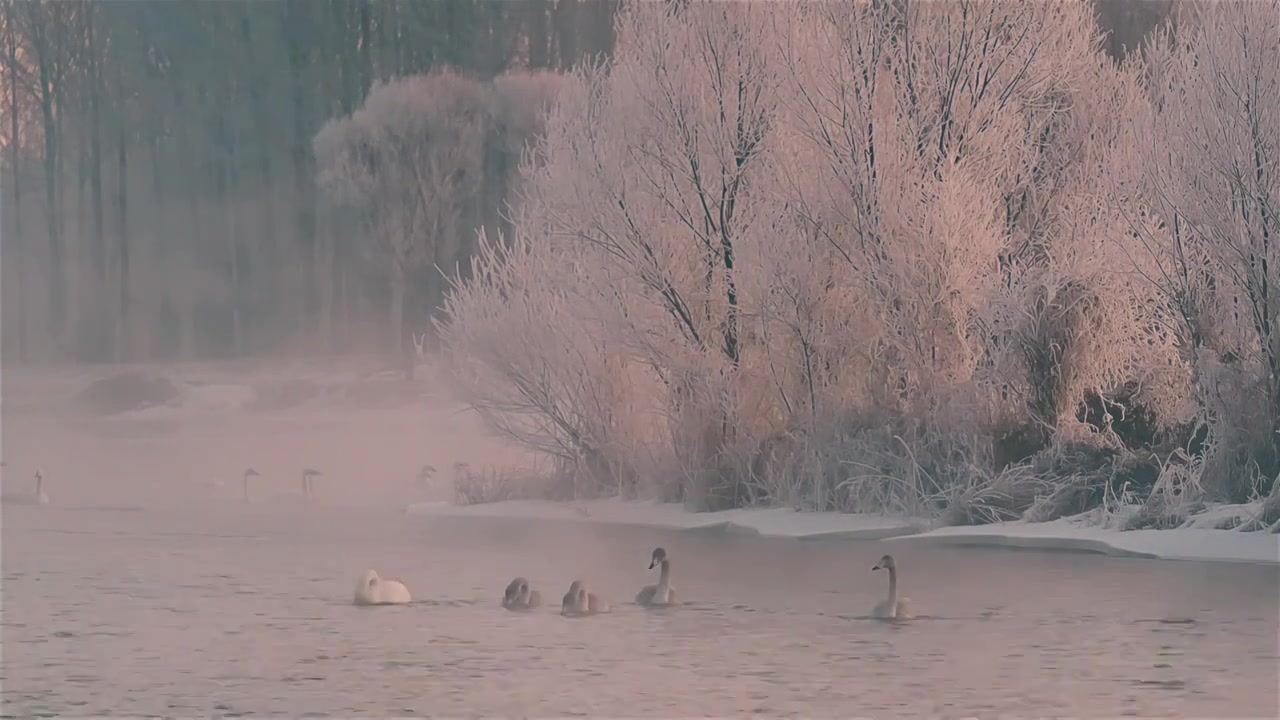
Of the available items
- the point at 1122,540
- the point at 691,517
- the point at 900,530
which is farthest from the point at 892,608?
the point at 691,517

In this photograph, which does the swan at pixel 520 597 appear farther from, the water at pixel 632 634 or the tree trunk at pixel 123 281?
the tree trunk at pixel 123 281

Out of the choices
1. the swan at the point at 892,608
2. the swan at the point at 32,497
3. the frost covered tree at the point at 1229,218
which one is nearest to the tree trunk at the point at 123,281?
the swan at the point at 32,497

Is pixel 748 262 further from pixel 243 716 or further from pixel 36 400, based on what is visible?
pixel 36 400

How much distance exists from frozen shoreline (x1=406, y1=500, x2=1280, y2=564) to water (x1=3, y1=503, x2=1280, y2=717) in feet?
1.50

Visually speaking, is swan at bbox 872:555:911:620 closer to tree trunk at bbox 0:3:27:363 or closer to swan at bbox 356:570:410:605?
swan at bbox 356:570:410:605

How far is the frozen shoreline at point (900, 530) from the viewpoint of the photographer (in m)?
19.1

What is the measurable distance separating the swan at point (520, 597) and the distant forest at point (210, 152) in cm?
Answer: 3498

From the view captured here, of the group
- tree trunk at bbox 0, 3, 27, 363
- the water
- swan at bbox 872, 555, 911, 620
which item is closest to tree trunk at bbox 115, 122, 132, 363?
tree trunk at bbox 0, 3, 27, 363

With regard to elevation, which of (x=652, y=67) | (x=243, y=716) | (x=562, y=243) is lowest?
(x=243, y=716)

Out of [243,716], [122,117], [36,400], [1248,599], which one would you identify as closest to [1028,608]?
[1248,599]

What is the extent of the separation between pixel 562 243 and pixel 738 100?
111 inches

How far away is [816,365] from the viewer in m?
22.9

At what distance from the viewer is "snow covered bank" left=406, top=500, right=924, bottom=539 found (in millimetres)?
21531

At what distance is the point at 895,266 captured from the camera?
22.2 metres
